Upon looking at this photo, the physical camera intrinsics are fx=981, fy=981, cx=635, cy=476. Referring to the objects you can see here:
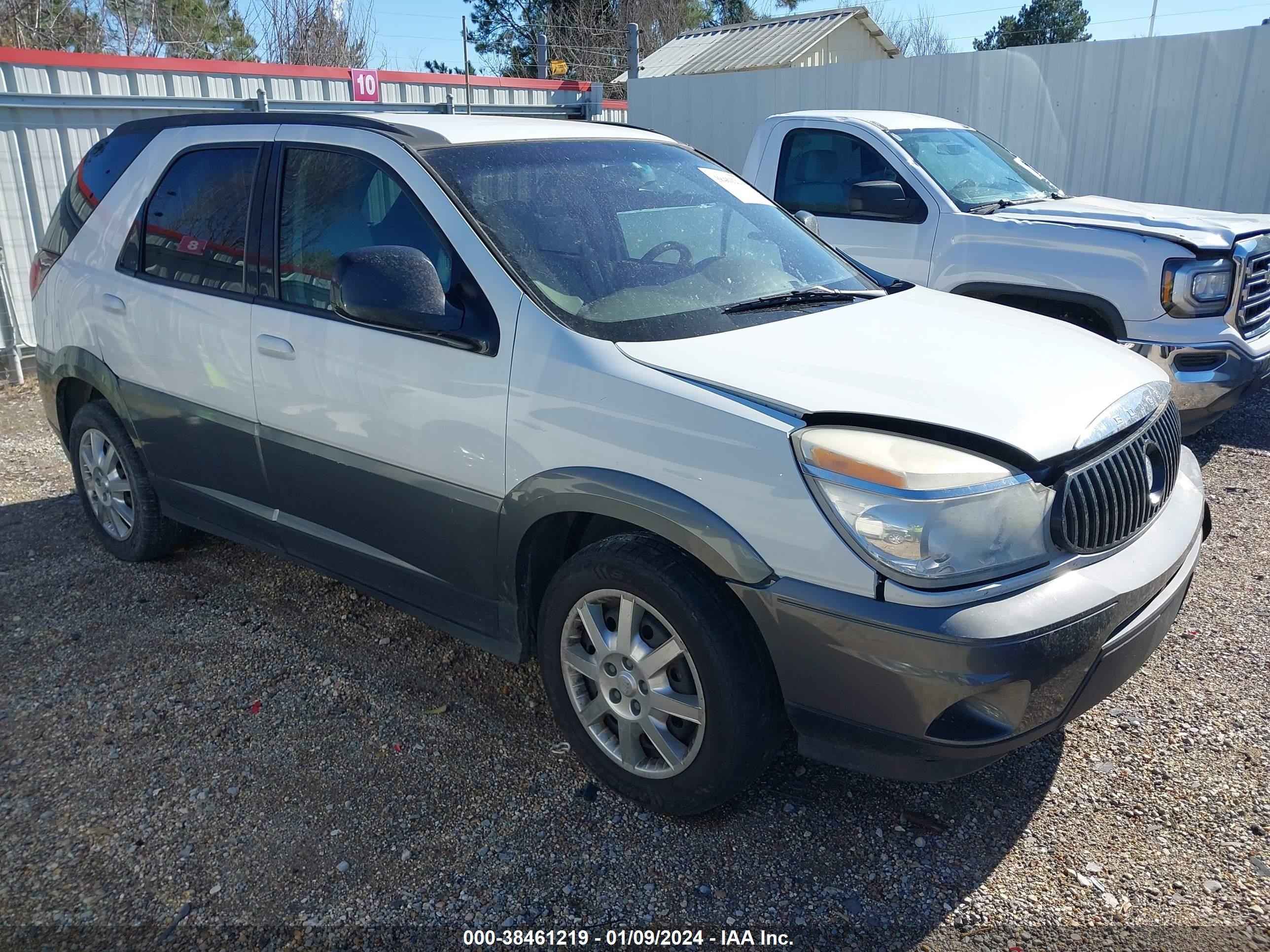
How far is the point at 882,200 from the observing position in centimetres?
604

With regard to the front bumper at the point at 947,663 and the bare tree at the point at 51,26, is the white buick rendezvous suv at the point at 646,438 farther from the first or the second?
the bare tree at the point at 51,26

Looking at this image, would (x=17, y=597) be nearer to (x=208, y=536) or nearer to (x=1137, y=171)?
(x=208, y=536)

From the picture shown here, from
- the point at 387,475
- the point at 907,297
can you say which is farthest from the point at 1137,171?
the point at 387,475

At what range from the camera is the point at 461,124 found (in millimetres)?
3545

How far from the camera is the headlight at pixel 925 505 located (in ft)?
7.52

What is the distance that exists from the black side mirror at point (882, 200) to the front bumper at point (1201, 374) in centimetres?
164

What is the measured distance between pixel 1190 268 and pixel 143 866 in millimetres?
5399

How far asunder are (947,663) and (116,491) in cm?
390

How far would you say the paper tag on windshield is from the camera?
3.88m

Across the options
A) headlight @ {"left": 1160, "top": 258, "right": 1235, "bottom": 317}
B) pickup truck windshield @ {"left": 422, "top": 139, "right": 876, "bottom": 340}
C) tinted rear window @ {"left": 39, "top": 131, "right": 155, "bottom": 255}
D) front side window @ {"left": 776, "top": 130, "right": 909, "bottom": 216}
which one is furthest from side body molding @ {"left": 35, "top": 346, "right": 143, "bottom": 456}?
headlight @ {"left": 1160, "top": 258, "right": 1235, "bottom": 317}

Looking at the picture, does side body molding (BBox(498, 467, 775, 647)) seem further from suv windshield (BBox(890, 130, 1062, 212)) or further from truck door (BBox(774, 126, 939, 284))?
suv windshield (BBox(890, 130, 1062, 212))

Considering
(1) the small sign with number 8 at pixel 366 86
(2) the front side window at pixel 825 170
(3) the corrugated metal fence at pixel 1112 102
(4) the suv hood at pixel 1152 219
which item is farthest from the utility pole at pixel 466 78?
(4) the suv hood at pixel 1152 219

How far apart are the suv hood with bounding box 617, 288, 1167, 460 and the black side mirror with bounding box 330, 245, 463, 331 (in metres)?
0.60

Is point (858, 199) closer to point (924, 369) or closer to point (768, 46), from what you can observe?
point (924, 369)
